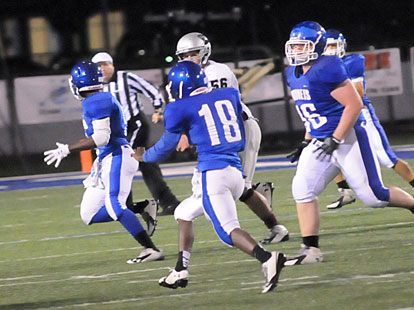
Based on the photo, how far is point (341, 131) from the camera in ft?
22.2

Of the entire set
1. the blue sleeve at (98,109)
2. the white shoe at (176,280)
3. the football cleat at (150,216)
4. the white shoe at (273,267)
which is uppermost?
the blue sleeve at (98,109)

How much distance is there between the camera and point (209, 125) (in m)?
6.12

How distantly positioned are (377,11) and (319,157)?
64.2 ft

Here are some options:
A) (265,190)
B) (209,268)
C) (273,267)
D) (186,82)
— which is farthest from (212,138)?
(265,190)

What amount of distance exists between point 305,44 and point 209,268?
4.98 feet

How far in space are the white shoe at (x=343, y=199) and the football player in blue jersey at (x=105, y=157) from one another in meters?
2.51

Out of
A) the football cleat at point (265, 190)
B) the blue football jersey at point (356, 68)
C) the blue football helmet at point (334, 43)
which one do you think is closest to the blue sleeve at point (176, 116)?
the football cleat at point (265, 190)

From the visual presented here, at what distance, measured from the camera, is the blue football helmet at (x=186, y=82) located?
6160 millimetres

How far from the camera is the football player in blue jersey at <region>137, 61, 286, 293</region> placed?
6109 mm

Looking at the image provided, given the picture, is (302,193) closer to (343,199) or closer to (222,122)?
(222,122)

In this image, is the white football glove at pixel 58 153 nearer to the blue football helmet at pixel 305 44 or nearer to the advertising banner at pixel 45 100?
the blue football helmet at pixel 305 44

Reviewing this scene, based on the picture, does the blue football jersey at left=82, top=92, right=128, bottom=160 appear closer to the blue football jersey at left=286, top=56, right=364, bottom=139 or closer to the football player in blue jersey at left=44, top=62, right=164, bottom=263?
the football player in blue jersey at left=44, top=62, right=164, bottom=263

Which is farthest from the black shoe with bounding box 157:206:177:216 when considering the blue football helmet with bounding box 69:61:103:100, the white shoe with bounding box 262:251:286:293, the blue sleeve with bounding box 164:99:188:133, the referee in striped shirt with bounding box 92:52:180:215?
the white shoe with bounding box 262:251:286:293

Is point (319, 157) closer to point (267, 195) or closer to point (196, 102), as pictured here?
point (196, 102)
